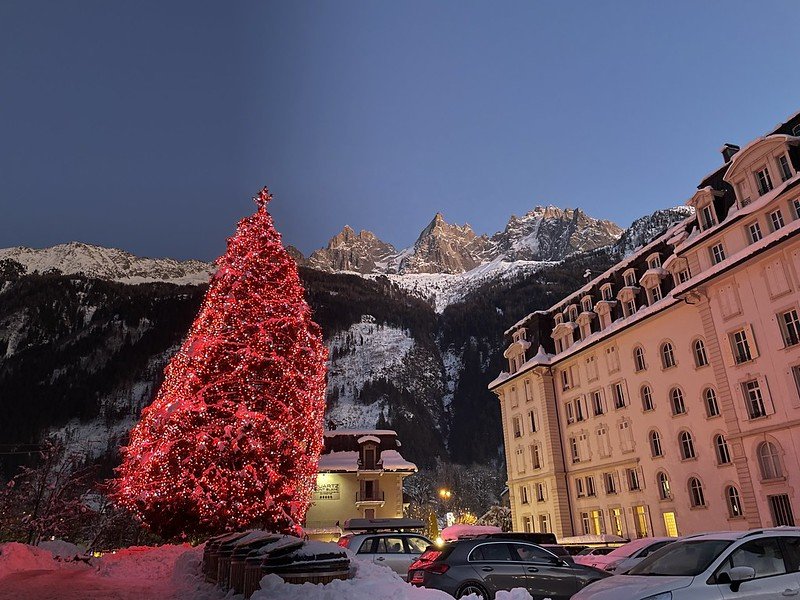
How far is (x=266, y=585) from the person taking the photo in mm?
6582

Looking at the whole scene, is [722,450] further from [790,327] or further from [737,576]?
[737,576]

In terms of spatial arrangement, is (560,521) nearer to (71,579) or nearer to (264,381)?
(264,381)

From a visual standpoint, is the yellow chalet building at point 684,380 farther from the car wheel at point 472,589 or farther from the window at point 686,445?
the car wheel at point 472,589

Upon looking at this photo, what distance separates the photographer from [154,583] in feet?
42.2

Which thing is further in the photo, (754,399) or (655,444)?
(655,444)

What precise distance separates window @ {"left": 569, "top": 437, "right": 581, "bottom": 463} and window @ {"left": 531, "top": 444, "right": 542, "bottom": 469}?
9.95ft

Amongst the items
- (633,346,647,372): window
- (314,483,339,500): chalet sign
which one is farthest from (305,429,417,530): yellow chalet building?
(633,346,647,372): window

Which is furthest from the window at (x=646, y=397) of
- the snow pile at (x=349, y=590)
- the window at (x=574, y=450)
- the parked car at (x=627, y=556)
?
the snow pile at (x=349, y=590)

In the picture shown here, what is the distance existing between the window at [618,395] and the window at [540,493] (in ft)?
33.0

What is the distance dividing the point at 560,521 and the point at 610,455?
22.0ft

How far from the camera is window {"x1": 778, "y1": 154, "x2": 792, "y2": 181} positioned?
81.3 ft

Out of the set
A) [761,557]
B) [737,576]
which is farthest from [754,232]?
[737,576]

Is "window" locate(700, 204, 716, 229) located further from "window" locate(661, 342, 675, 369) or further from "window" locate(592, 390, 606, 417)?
"window" locate(592, 390, 606, 417)

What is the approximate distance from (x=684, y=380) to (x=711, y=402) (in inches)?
78.0
